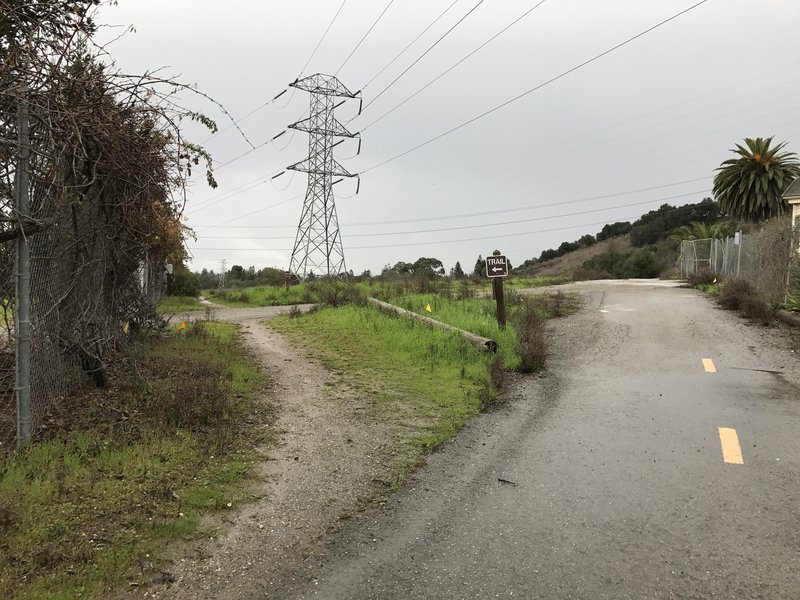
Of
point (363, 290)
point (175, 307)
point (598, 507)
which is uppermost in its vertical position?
point (363, 290)

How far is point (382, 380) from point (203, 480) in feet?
13.6

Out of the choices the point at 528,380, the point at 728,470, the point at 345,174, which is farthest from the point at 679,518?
the point at 345,174

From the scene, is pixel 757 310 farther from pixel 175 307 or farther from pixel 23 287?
pixel 175 307

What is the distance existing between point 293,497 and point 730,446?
433 cm

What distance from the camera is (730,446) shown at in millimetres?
5738

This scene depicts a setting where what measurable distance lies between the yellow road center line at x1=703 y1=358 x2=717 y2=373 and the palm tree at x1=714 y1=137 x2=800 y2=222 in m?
27.1

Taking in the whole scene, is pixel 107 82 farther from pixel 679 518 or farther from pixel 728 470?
pixel 728 470

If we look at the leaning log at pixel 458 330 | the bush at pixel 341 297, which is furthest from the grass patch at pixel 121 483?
the bush at pixel 341 297

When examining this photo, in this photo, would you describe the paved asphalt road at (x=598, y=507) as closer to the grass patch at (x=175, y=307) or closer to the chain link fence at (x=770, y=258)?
the chain link fence at (x=770, y=258)

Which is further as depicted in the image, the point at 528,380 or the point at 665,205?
the point at 665,205

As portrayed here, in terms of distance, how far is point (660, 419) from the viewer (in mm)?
6719

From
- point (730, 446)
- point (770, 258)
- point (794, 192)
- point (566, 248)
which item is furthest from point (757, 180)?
point (566, 248)

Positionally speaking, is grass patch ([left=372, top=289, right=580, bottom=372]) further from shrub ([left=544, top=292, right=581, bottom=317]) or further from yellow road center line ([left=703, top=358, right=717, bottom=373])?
yellow road center line ([left=703, top=358, right=717, bottom=373])

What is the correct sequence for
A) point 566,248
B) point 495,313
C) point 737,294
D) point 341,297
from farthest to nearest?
point 566,248 → point 341,297 → point 737,294 → point 495,313
